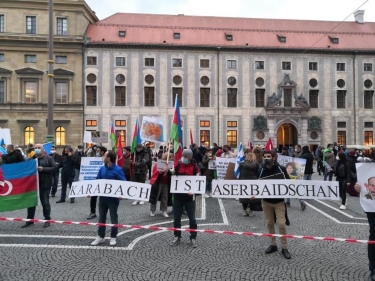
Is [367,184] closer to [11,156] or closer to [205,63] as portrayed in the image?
[11,156]

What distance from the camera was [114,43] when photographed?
134 feet

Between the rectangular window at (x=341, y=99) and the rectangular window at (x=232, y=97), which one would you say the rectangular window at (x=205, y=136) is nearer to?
the rectangular window at (x=232, y=97)

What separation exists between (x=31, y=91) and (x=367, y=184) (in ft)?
134

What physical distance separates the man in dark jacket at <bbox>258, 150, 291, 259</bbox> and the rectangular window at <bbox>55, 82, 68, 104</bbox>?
37.3 metres

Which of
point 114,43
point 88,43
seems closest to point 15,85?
point 88,43

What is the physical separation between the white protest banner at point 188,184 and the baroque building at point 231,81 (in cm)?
3357

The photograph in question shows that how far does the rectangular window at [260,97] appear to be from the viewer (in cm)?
4262

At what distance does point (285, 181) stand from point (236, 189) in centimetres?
104

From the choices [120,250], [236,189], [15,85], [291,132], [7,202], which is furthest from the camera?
[291,132]

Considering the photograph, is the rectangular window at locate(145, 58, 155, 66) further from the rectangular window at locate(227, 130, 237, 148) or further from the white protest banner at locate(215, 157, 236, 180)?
the white protest banner at locate(215, 157, 236, 180)

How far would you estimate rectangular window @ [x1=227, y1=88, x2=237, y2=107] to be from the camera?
4238 cm

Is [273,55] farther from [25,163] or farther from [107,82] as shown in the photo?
[25,163]

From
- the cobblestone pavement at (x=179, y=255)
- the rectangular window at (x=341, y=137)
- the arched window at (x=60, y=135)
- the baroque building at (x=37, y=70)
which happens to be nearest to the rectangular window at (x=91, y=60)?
the baroque building at (x=37, y=70)

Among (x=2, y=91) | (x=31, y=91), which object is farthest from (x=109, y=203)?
(x=2, y=91)
